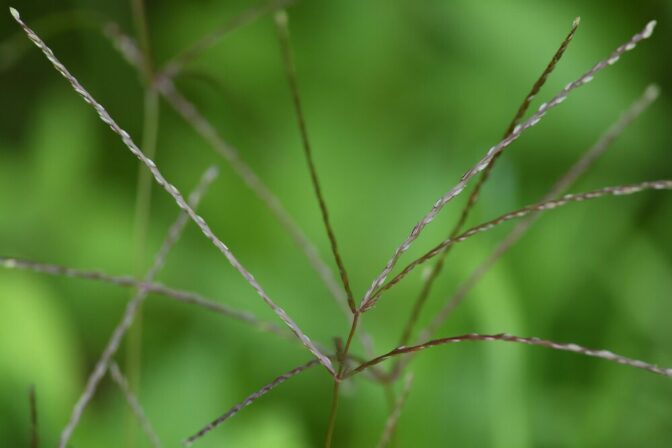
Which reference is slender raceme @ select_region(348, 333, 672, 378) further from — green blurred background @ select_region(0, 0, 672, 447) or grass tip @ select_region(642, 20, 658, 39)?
green blurred background @ select_region(0, 0, 672, 447)

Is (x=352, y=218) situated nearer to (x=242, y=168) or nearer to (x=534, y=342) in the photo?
(x=242, y=168)

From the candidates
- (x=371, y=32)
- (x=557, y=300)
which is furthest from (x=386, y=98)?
(x=557, y=300)

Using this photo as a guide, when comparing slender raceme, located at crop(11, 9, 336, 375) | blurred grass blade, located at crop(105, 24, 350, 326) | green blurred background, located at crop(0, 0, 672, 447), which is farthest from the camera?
green blurred background, located at crop(0, 0, 672, 447)

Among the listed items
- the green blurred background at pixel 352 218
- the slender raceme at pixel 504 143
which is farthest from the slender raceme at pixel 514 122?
the green blurred background at pixel 352 218

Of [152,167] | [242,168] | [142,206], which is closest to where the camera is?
[152,167]

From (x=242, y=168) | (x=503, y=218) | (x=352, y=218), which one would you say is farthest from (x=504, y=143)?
(x=352, y=218)

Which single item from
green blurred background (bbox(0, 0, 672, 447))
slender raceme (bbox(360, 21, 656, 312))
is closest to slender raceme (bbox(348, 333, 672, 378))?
slender raceme (bbox(360, 21, 656, 312))

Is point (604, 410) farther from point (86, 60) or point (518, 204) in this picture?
point (86, 60)

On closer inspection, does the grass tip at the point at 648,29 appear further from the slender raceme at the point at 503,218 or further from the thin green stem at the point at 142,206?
the thin green stem at the point at 142,206

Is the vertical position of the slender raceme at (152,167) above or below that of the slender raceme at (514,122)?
below
